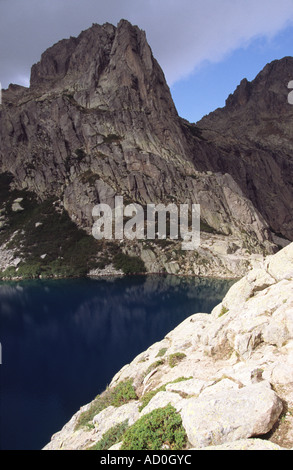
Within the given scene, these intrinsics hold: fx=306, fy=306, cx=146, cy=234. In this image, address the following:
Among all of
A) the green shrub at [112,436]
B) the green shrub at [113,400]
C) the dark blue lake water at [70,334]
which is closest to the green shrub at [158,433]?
the green shrub at [112,436]

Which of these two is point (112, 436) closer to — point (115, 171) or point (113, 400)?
point (113, 400)

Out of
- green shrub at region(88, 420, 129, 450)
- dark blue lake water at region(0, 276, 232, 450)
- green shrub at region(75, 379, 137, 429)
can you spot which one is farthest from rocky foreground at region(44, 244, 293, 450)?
dark blue lake water at region(0, 276, 232, 450)

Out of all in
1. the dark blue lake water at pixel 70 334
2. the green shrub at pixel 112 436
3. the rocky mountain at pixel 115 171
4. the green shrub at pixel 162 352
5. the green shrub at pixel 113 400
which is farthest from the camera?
the rocky mountain at pixel 115 171

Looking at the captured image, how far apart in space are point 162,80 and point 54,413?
171 metres

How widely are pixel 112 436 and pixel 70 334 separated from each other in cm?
4548

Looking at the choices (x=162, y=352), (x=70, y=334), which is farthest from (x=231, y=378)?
(x=70, y=334)

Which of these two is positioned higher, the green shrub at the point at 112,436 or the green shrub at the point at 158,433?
the green shrub at the point at 158,433

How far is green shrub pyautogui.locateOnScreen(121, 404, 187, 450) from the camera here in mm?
10328

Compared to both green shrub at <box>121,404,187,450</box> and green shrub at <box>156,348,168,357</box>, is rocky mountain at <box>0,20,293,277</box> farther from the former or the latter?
green shrub at <box>121,404,187,450</box>

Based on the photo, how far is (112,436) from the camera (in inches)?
551

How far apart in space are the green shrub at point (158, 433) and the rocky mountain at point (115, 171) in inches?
3665

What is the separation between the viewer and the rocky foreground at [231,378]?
31.9 ft

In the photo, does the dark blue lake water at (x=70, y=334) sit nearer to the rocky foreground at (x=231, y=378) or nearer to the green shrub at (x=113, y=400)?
the green shrub at (x=113, y=400)

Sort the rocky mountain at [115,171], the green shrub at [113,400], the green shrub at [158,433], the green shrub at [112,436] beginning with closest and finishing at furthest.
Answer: the green shrub at [158,433] < the green shrub at [112,436] < the green shrub at [113,400] < the rocky mountain at [115,171]
